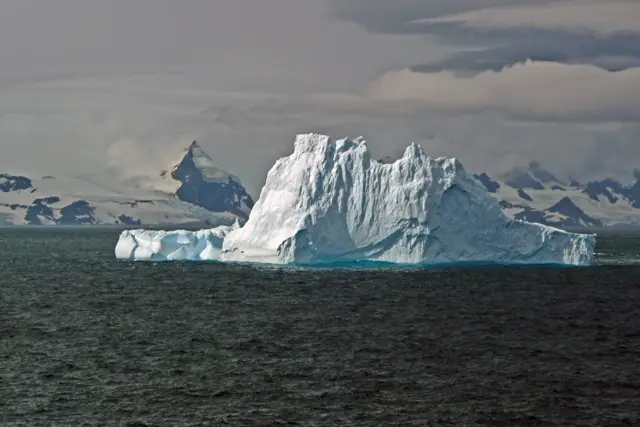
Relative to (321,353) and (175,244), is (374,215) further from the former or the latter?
(321,353)

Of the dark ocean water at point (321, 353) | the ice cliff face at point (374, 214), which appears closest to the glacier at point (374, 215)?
the ice cliff face at point (374, 214)

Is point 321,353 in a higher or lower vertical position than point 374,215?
lower

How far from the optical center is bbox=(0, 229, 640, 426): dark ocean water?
2659cm

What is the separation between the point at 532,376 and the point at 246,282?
33236mm

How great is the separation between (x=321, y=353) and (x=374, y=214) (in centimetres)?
3133

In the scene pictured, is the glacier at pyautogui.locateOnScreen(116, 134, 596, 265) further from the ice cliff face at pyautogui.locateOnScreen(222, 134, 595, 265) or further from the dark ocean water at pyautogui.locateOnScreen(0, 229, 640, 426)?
the dark ocean water at pyautogui.locateOnScreen(0, 229, 640, 426)

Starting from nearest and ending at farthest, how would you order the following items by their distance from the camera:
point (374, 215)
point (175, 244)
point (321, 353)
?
point (321, 353)
point (374, 215)
point (175, 244)

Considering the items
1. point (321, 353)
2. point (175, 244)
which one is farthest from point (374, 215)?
point (321, 353)

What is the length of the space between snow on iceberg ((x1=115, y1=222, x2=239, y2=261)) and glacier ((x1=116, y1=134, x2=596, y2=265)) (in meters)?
9.74

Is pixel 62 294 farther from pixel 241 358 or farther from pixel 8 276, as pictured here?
pixel 241 358

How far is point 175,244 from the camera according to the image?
8169cm

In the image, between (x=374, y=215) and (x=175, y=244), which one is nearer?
(x=374, y=215)

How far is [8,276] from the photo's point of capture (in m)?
71.7

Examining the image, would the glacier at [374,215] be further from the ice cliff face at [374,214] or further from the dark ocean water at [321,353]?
the dark ocean water at [321,353]
